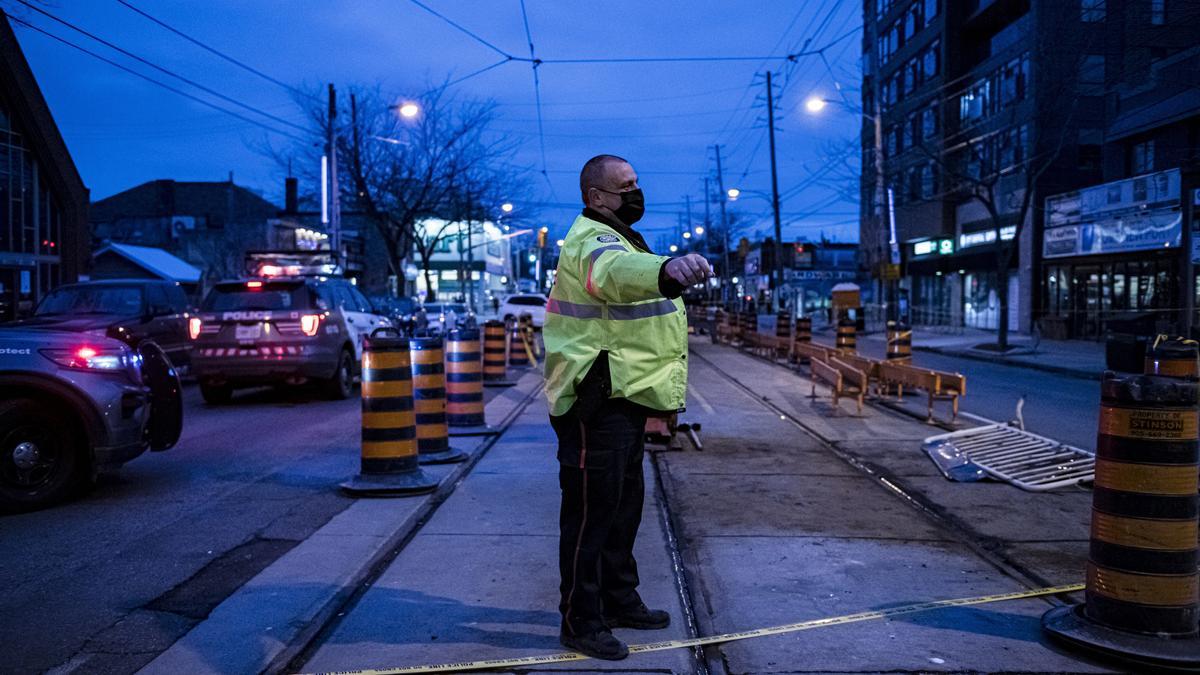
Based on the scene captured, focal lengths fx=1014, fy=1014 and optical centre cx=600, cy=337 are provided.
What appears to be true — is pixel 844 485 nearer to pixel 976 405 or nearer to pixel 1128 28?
pixel 976 405

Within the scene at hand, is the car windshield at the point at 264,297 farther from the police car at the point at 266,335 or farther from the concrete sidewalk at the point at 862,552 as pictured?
the concrete sidewalk at the point at 862,552

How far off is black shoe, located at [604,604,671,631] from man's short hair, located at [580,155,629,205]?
68.5 inches

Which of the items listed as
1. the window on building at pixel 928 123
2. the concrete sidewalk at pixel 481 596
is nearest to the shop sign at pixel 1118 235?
the window on building at pixel 928 123

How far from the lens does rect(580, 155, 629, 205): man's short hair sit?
410 cm

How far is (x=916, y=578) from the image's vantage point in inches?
204

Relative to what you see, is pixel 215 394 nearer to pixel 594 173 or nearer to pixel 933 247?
pixel 594 173

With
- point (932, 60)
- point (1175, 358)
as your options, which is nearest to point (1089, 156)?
point (932, 60)

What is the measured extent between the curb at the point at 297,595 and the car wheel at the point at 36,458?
2.03 meters

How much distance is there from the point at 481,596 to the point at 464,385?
636cm

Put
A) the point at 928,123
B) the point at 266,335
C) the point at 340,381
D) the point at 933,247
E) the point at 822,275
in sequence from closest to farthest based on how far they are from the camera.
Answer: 1. the point at 266,335
2. the point at 340,381
3. the point at 928,123
4. the point at 933,247
5. the point at 822,275

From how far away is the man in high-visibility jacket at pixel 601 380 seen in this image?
386 centimetres

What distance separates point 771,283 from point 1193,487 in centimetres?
5953

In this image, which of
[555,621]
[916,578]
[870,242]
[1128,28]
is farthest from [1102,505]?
[870,242]

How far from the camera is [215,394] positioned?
1439cm
